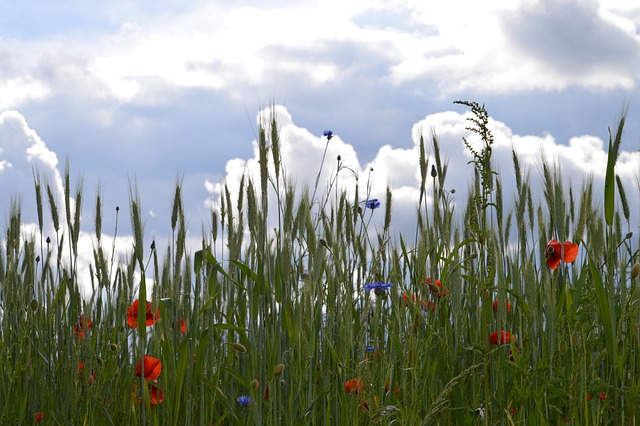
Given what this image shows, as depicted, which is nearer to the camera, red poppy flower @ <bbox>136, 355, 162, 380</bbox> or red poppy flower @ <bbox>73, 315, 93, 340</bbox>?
red poppy flower @ <bbox>136, 355, 162, 380</bbox>

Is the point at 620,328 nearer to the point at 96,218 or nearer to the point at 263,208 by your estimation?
the point at 263,208

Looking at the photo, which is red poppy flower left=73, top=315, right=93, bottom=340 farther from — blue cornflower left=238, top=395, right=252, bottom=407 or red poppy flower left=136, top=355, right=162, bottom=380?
blue cornflower left=238, top=395, right=252, bottom=407

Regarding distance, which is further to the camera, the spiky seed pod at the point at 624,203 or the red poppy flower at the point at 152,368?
the spiky seed pod at the point at 624,203

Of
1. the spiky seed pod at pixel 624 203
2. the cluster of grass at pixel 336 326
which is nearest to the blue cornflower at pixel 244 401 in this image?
the cluster of grass at pixel 336 326

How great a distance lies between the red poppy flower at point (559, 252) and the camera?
6.92 ft

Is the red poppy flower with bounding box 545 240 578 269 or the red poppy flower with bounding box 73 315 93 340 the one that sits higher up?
the red poppy flower with bounding box 545 240 578 269

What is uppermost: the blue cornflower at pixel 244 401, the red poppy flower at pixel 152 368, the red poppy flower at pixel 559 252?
the red poppy flower at pixel 559 252

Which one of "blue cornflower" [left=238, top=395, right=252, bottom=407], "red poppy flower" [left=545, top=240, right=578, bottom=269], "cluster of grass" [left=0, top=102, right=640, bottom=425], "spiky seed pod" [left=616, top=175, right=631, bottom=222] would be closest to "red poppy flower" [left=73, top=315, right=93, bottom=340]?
"cluster of grass" [left=0, top=102, right=640, bottom=425]

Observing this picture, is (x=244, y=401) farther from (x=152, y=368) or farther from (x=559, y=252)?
(x=559, y=252)

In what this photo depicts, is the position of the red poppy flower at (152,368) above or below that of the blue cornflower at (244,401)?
above

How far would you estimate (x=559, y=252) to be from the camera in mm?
2146

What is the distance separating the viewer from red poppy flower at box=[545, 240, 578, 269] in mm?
2109

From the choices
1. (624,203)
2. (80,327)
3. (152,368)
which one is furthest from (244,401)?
(624,203)

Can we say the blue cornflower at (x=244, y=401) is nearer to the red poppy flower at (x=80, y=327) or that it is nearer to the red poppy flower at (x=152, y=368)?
the red poppy flower at (x=152, y=368)
